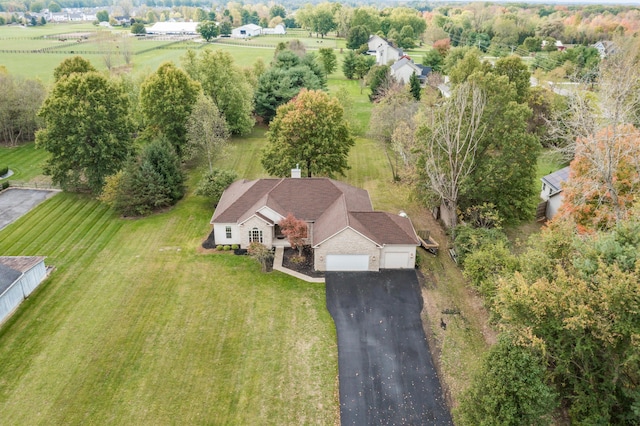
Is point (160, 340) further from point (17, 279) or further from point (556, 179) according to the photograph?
point (556, 179)

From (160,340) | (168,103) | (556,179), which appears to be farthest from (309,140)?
(160,340)

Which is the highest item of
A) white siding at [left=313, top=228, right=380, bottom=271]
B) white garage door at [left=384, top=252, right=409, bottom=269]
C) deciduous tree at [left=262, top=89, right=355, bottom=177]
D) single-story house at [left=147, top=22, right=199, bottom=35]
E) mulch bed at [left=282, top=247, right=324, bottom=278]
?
single-story house at [left=147, top=22, right=199, bottom=35]

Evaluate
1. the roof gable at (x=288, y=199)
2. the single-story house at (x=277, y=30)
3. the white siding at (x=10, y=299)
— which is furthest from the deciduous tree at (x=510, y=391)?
the single-story house at (x=277, y=30)

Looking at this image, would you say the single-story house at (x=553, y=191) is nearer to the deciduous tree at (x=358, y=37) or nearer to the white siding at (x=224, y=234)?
the white siding at (x=224, y=234)

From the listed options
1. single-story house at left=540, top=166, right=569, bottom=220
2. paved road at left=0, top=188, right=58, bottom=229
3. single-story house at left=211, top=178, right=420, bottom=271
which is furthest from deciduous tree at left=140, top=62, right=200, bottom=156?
single-story house at left=540, top=166, right=569, bottom=220

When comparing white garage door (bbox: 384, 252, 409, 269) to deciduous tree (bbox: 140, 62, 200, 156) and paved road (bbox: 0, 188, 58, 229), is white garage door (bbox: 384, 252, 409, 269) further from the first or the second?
paved road (bbox: 0, 188, 58, 229)

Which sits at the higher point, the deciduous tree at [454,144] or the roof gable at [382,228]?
the deciduous tree at [454,144]

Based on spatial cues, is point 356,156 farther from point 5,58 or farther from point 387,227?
point 5,58
